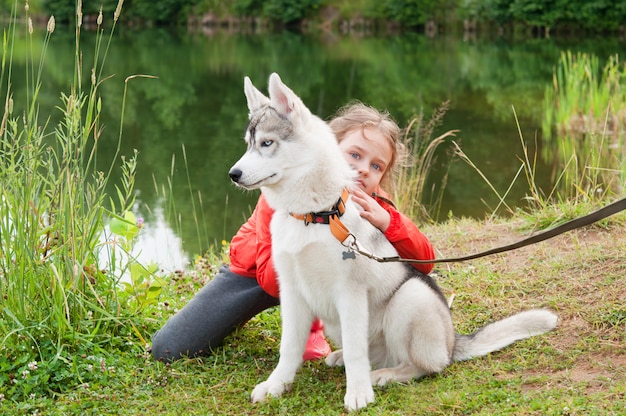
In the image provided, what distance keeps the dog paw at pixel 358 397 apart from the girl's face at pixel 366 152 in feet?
3.41

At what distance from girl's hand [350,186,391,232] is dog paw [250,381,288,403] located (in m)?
0.91

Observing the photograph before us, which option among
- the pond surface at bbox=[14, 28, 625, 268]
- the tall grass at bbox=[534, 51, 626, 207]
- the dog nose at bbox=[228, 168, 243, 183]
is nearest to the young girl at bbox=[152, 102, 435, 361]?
the dog nose at bbox=[228, 168, 243, 183]

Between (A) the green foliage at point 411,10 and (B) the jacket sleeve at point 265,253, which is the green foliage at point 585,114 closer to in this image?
(B) the jacket sleeve at point 265,253

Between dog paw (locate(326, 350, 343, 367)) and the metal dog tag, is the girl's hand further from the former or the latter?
dog paw (locate(326, 350, 343, 367))

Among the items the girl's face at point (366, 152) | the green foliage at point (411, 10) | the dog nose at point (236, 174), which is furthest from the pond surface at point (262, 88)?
the green foliage at point (411, 10)

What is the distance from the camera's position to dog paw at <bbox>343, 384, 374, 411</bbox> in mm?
3387

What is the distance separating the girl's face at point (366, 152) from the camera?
12.7ft

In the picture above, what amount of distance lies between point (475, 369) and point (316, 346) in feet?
3.14

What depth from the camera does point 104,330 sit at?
415 centimetres

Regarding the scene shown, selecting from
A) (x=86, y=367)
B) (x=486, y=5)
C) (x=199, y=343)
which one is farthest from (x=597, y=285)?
(x=486, y=5)

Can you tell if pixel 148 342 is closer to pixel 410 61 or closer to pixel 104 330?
pixel 104 330

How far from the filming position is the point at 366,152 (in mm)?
3871

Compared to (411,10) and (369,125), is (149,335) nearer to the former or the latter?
(369,125)

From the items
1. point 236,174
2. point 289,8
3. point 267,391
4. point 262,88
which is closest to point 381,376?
point 267,391
